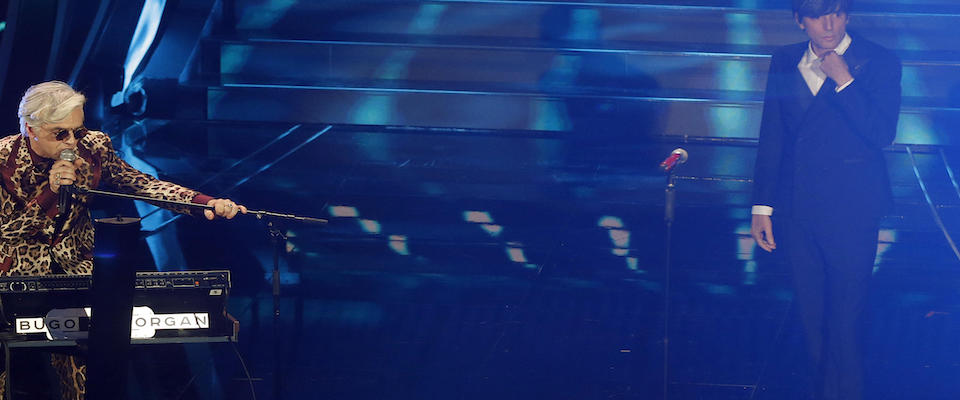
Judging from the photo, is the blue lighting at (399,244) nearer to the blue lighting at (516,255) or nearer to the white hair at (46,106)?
the blue lighting at (516,255)

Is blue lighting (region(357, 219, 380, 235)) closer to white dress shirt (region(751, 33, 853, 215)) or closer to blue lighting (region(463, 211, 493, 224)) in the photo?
blue lighting (region(463, 211, 493, 224))

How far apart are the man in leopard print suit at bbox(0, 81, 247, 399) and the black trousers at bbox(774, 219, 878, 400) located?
1.87 metres

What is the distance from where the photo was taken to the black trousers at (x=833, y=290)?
137 inches

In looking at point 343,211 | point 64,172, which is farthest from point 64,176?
point 343,211

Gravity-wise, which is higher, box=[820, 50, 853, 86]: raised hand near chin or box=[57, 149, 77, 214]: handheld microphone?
box=[820, 50, 853, 86]: raised hand near chin

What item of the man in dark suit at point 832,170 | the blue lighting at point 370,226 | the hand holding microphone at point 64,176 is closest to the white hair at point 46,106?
the hand holding microphone at point 64,176

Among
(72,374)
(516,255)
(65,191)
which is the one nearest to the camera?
(65,191)

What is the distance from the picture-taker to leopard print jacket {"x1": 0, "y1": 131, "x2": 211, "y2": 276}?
3107mm

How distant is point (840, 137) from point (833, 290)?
0.51 meters

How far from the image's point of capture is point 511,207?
6.02m

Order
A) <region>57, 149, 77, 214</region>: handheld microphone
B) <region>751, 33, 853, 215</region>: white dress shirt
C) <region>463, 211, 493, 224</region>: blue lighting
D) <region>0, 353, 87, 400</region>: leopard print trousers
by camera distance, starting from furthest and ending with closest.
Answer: <region>463, 211, 493, 224</region>: blue lighting → <region>751, 33, 853, 215</region>: white dress shirt → <region>0, 353, 87, 400</region>: leopard print trousers → <region>57, 149, 77, 214</region>: handheld microphone

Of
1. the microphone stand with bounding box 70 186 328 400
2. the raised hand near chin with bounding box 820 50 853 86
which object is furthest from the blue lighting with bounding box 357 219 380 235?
the raised hand near chin with bounding box 820 50 853 86

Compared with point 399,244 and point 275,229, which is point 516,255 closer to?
point 399,244

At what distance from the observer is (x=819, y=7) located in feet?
11.4
